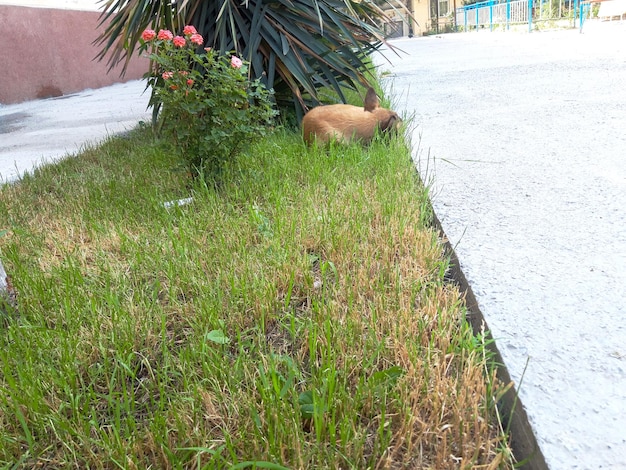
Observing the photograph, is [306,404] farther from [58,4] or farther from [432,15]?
[432,15]

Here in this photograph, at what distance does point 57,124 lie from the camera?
5.41 meters

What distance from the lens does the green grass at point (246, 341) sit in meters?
0.87

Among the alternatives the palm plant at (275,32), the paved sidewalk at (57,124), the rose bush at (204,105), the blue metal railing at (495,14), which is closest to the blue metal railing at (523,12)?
the blue metal railing at (495,14)

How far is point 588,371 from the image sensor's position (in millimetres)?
938

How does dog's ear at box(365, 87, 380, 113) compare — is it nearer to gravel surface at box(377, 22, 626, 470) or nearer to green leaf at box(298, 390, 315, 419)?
gravel surface at box(377, 22, 626, 470)

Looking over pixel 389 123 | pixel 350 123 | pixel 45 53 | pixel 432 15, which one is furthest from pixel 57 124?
pixel 432 15

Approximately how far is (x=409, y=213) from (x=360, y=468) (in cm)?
104

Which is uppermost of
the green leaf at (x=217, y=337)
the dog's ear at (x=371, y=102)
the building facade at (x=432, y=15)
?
the building facade at (x=432, y=15)

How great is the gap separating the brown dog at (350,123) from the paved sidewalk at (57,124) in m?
1.91

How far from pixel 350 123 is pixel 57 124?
417 centimetres

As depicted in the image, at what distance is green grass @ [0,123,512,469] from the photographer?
868 millimetres

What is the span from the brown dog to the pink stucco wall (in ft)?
18.4

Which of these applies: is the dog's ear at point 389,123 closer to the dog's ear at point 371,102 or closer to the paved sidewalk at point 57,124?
the dog's ear at point 371,102

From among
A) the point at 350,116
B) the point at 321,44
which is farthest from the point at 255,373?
the point at 321,44
